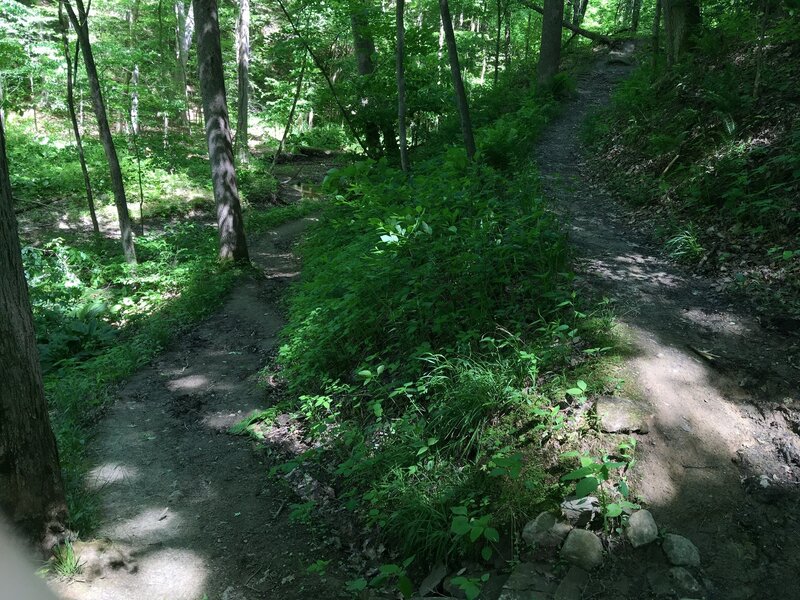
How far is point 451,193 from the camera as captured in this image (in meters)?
7.66

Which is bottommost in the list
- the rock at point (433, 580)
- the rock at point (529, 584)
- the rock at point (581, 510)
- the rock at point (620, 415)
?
the rock at point (433, 580)

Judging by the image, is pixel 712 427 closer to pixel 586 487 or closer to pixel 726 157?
pixel 586 487

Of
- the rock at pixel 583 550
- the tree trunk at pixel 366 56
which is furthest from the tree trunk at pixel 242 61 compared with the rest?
the rock at pixel 583 550

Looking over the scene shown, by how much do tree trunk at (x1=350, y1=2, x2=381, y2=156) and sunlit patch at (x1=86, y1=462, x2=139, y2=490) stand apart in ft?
39.1

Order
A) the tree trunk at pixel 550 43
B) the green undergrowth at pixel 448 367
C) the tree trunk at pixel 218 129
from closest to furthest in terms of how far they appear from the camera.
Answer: the green undergrowth at pixel 448 367 → the tree trunk at pixel 218 129 → the tree trunk at pixel 550 43

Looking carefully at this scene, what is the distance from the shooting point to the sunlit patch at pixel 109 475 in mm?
4770

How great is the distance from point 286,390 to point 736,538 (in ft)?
15.9

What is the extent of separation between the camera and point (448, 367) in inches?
191

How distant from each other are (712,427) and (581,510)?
4.35 feet

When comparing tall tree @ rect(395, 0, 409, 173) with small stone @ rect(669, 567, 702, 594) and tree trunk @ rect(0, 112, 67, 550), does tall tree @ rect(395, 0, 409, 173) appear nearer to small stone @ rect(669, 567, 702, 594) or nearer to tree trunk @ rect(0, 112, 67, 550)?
tree trunk @ rect(0, 112, 67, 550)

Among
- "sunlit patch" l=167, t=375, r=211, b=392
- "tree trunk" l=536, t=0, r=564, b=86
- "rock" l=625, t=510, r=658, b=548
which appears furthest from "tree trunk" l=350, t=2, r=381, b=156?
"rock" l=625, t=510, r=658, b=548

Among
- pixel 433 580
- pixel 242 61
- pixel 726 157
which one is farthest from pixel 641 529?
pixel 242 61

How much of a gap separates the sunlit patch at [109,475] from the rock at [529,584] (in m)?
3.65

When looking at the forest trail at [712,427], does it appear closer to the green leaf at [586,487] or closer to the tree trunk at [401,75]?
the green leaf at [586,487]
